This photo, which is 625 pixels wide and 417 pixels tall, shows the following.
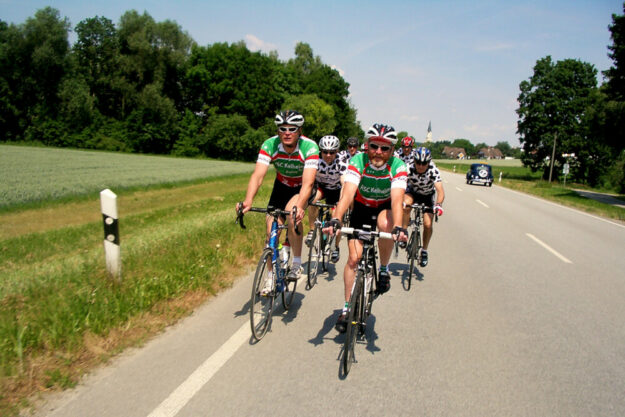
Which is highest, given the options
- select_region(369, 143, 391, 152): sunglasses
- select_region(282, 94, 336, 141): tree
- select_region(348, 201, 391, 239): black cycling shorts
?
select_region(282, 94, 336, 141): tree

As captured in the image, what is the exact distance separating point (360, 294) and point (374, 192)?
1.14 meters

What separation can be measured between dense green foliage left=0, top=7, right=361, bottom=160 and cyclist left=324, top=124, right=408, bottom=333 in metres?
54.2

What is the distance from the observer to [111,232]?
16.6 feet

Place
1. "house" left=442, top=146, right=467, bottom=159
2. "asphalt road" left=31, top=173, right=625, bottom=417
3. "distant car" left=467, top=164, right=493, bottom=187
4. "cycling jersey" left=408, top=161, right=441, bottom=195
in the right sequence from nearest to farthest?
"asphalt road" left=31, top=173, right=625, bottom=417 → "cycling jersey" left=408, top=161, right=441, bottom=195 → "distant car" left=467, top=164, right=493, bottom=187 → "house" left=442, top=146, right=467, bottom=159

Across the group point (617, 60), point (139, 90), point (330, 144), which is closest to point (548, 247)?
point (330, 144)

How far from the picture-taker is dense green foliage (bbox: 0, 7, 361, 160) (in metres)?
52.7

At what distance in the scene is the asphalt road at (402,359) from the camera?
3121 millimetres

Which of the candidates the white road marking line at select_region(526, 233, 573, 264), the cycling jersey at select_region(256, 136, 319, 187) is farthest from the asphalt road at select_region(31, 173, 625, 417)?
the cycling jersey at select_region(256, 136, 319, 187)

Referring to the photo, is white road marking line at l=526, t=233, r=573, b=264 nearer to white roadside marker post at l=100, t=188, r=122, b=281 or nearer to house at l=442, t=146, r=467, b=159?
white roadside marker post at l=100, t=188, r=122, b=281

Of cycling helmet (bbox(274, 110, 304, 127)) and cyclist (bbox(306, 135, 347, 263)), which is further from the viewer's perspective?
cyclist (bbox(306, 135, 347, 263))

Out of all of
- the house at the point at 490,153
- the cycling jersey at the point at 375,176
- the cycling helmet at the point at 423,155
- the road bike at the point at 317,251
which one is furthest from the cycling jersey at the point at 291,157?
the house at the point at 490,153

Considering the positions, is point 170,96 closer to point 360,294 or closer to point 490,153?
point 360,294

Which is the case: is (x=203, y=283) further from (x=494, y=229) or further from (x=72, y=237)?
(x=494, y=229)

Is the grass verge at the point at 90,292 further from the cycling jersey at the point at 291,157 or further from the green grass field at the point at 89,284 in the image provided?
the cycling jersey at the point at 291,157
